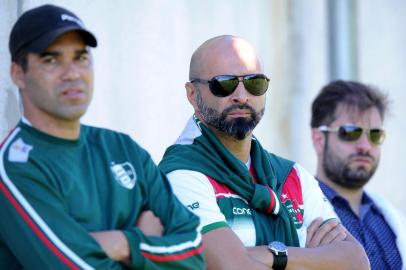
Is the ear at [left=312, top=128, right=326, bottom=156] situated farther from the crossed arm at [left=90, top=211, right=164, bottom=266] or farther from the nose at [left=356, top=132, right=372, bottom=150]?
the crossed arm at [left=90, top=211, right=164, bottom=266]

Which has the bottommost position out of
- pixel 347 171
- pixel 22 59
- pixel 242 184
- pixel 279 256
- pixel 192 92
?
pixel 347 171

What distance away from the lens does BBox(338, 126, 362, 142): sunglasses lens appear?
6113 millimetres

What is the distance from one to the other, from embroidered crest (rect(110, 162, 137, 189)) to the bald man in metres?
0.51

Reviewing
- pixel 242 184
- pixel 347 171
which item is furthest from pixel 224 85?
pixel 347 171

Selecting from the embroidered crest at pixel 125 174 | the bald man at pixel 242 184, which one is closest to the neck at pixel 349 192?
the bald man at pixel 242 184

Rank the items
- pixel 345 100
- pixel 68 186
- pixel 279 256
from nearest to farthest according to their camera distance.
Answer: pixel 68 186 → pixel 279 256 → pixel 345 100

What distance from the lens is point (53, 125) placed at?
3.64 metres

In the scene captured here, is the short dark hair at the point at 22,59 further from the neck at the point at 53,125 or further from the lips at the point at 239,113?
the lips at the point at 239,113

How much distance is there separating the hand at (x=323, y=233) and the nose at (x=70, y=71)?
1.51 m

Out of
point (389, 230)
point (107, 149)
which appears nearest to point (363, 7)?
point (389, 230)

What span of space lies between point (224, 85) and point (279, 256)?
2.69 feet

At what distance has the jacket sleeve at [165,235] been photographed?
11.7 ft

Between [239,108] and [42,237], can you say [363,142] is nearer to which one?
[239,108]

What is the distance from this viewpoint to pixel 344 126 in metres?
6.13
